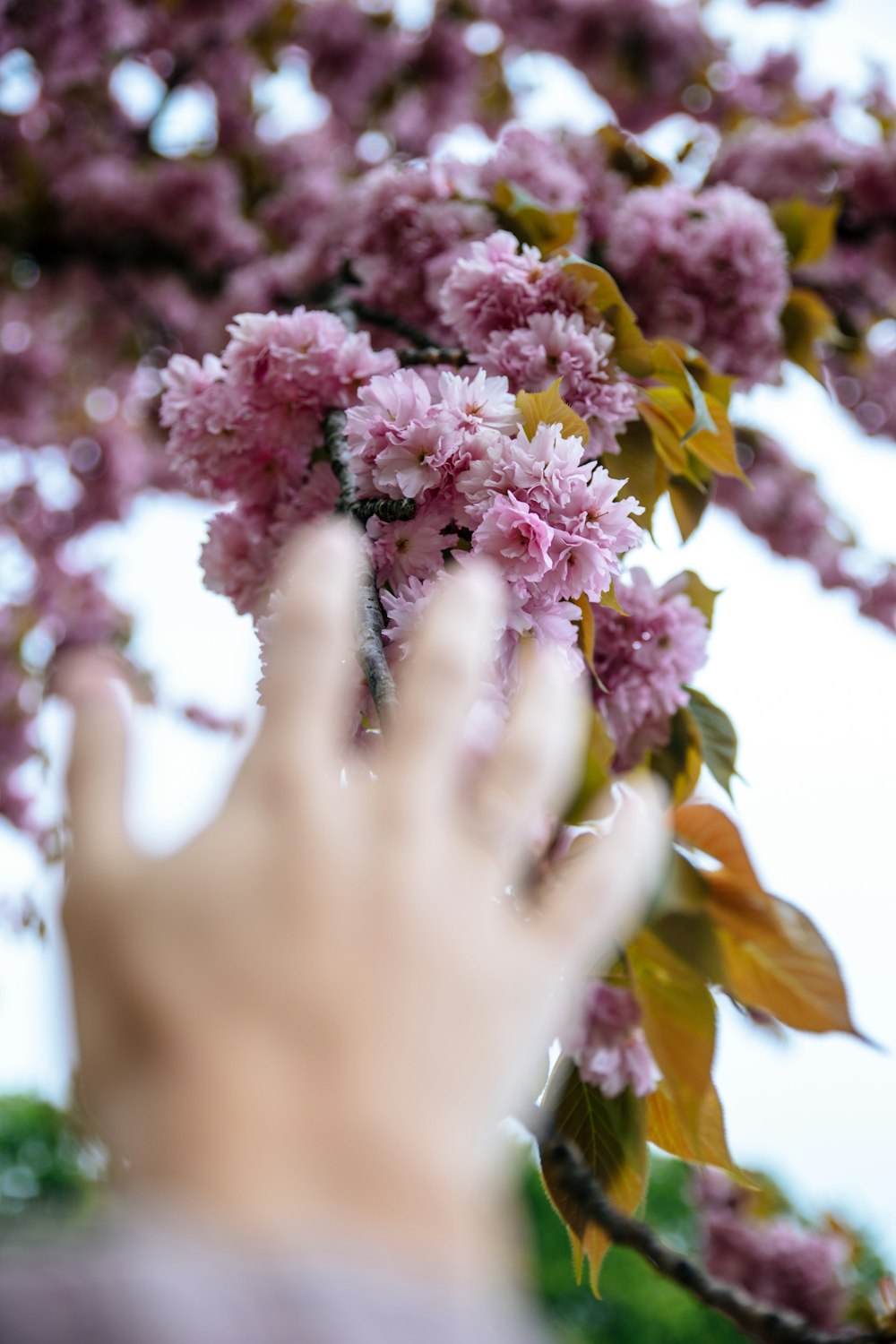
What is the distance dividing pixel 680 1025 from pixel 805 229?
4.09 feet

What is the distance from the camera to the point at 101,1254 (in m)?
0.29

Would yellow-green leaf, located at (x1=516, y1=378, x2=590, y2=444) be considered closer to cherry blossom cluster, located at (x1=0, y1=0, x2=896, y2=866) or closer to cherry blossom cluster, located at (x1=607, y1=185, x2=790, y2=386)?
cherry blossom cluster, located at (x1=0, y1=0, x2=896, y2=866)

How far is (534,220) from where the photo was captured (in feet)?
3.61

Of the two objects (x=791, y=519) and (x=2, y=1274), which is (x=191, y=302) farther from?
(x=2, y=1274)

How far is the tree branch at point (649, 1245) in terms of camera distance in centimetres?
68

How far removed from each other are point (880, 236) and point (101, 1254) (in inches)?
79.7

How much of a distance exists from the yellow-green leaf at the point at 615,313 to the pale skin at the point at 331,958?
54cm

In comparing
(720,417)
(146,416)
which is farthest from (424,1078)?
(146,416)

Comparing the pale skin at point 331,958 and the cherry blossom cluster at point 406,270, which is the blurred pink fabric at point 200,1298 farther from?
the cherry blossom cluster at point 406,270

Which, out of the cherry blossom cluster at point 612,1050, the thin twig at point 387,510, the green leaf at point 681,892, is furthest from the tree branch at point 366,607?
the cherry blossom cluster at point 612,1050

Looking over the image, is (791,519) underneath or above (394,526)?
underneath

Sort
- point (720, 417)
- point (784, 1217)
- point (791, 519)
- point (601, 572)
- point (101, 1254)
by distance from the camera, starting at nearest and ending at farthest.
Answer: point (101, 1254) → point (601, 572) → point (720, 417) → point (784, 1217) → point (791, 519)

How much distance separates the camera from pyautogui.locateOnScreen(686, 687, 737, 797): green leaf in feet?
2.80

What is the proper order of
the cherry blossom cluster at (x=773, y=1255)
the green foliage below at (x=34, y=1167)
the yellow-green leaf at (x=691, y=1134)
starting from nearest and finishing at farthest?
the yellow-green leaf at (x=691, y=1134) < the cherry blossom cluster at (x=773, y=1255) < the green foliage below at (x=34, y=1167)
